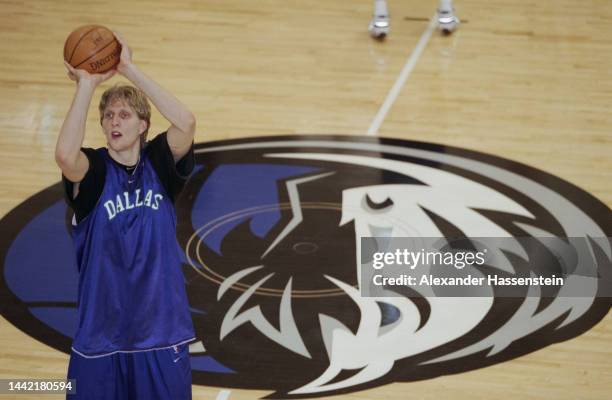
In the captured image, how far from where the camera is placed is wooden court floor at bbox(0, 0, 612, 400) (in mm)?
9008

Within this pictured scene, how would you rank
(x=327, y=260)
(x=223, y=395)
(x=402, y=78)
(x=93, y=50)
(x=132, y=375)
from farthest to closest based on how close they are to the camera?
(x=402, y=78), (x=327, y=260), (x=223, y=395), (x=132, y=375), (x=93, y=50)

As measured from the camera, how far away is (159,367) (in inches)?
171

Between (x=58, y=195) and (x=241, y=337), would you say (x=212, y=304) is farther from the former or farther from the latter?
(x=58, y=195)

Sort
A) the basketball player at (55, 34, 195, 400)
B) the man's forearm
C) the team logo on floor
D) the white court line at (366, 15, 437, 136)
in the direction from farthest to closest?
the white court line at (366, 15, 437, 136), the team logo on floor, the basketball player at (55, 34, 195, 400), the man's forearm

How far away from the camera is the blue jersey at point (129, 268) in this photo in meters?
4.18

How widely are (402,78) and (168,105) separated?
21.2 ft

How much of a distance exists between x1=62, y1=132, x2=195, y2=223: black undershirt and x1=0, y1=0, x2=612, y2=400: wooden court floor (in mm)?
2519

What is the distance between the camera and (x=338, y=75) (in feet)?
34.4

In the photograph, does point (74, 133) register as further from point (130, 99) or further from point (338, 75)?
point (338, 75)

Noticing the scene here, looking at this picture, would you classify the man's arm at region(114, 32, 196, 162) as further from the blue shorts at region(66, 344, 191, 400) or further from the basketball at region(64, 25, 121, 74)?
the blue shorts at region(66, 344, 191, 400)

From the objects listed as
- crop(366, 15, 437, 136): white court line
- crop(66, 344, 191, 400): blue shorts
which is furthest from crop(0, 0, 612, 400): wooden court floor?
crop(66, 344, 191, 400): blue shorts

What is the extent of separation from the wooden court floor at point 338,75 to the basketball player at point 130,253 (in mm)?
2272

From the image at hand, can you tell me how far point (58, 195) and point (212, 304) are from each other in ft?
6.61

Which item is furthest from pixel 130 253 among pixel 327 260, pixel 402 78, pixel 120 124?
pixel 402 78
